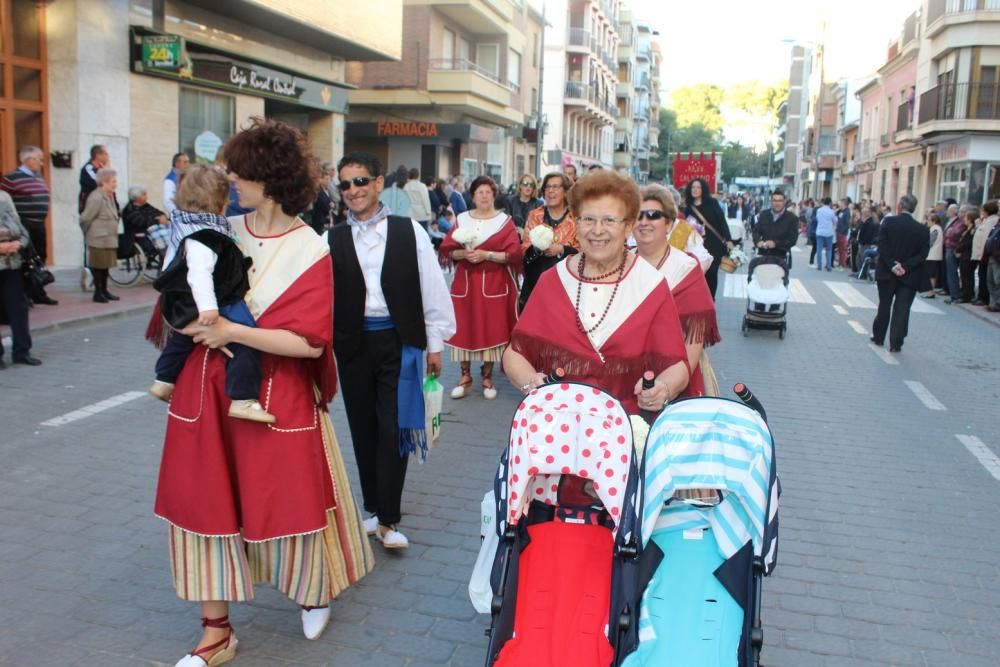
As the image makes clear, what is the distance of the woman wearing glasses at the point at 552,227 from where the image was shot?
8602mm

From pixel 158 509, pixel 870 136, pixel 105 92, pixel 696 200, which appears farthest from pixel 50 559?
pixel 870 136

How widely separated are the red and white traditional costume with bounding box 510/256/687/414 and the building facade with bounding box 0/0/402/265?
13814mm

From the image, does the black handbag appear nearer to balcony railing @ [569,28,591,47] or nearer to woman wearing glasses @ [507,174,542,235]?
woman wearing glasses @ [507,174,542,235]

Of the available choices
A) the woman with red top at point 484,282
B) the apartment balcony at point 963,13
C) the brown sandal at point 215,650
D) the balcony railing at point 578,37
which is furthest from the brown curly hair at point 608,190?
the balcony railing at point 578,37

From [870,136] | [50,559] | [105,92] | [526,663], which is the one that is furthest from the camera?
[870,136]

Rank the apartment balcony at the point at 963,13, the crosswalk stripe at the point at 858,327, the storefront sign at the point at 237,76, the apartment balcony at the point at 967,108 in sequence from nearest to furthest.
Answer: the crosswalk stripe at the point at 858,327
the storefront sign at the point at 237,76
the apartment balcony at the point at 967,108
the apartment balcony at the point at 963,13

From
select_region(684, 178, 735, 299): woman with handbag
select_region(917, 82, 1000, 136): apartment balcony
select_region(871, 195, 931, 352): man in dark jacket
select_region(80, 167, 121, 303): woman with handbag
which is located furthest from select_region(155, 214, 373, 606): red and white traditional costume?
select_region(917, 82, 1000, 136): apartment balcony

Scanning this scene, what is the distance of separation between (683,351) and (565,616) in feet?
4.30

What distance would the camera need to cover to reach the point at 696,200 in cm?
1135

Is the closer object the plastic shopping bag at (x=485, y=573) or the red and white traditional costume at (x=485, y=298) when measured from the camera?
the plastic shopping bag at (x=485, y=573)

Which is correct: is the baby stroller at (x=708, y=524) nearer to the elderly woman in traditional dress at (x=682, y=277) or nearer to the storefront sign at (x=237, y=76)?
the elderly woman in traditional dress at (x=682, y=277)

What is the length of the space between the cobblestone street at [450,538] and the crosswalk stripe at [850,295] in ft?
25.5

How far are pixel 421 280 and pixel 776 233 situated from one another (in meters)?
10.5

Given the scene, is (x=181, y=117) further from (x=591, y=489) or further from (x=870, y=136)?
(x=870, y=136)
